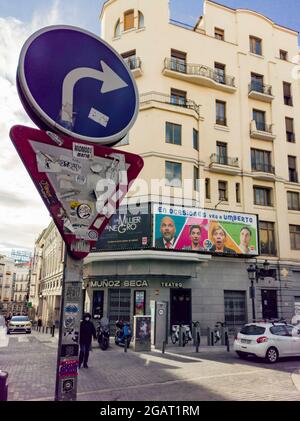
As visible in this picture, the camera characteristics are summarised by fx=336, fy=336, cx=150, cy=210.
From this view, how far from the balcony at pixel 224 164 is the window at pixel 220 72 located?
6.37 meters

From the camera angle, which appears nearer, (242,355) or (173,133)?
(242,355)

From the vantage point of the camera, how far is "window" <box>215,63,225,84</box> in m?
26.6

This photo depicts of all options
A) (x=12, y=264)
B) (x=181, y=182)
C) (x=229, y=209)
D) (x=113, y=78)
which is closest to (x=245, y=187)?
(x=229, y=209)

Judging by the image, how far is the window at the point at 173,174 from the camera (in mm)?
22344

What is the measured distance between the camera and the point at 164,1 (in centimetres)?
2534

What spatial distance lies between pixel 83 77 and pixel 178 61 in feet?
79.4

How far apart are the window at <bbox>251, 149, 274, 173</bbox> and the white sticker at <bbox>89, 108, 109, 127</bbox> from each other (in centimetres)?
2470

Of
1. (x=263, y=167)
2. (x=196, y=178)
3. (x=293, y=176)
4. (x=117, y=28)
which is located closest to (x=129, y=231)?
(x=196, y=178)

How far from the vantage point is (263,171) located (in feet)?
86.5

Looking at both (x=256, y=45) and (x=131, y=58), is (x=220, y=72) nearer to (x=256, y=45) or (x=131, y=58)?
(x=256, y=45)

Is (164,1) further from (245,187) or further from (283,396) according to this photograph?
(283,396)

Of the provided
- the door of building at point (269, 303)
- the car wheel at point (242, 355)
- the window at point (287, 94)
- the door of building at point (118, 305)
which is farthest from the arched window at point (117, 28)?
the car wheel at point (242, 355)

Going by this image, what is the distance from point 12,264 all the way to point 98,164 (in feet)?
371

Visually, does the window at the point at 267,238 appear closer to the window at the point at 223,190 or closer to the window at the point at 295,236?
the window at the point at 295,236
